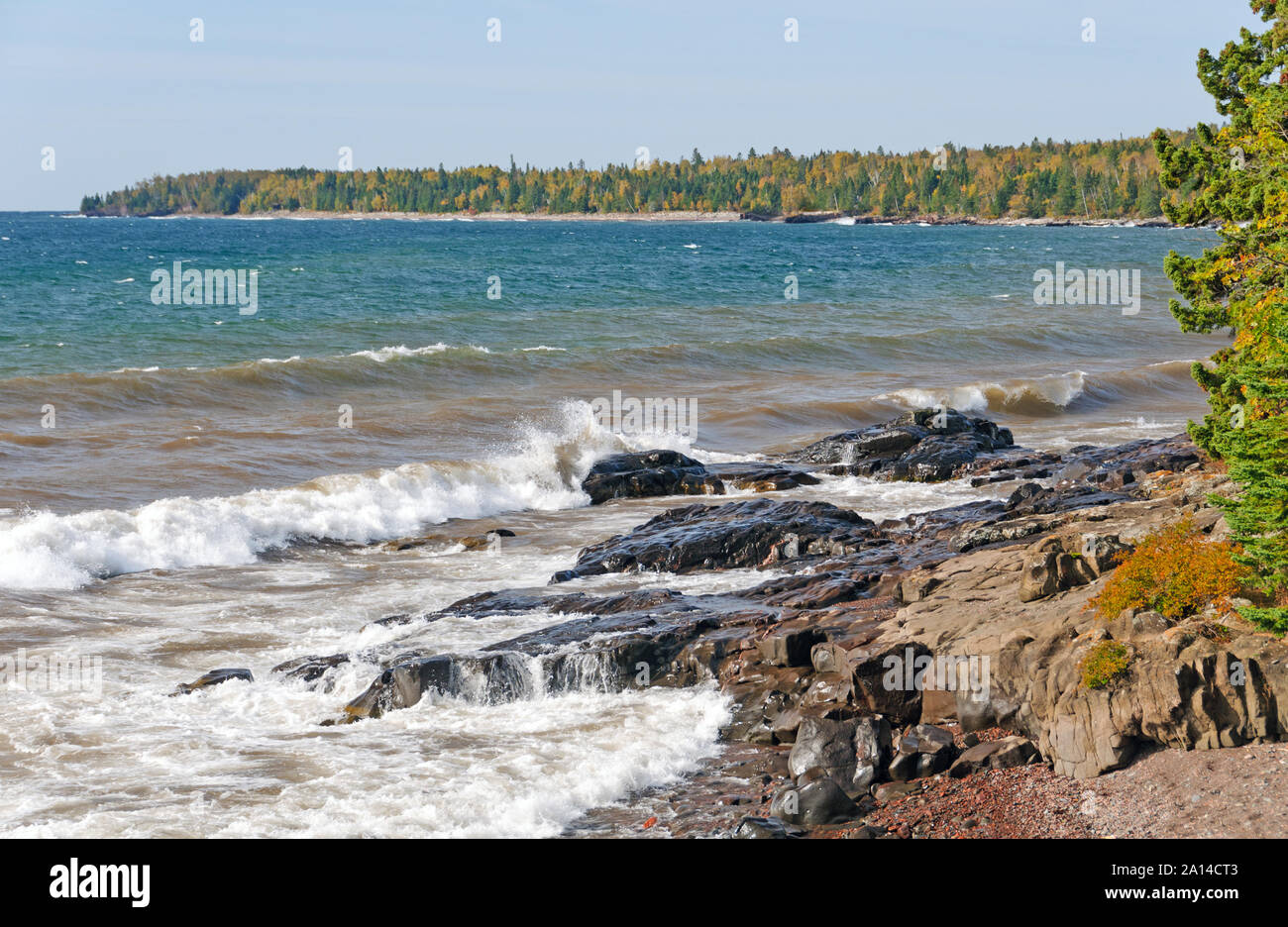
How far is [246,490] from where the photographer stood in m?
23.8

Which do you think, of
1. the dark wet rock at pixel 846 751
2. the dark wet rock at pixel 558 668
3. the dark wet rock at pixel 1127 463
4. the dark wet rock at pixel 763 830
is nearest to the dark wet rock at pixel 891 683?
the dark wet rock at pixel 846 751

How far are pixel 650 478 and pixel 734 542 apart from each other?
255 inches

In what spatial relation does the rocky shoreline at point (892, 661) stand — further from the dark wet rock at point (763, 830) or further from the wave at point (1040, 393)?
the wave at point (1040, 393)

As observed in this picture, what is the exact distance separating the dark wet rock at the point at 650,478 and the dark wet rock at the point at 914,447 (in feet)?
10.6

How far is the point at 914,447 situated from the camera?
85.1 ft

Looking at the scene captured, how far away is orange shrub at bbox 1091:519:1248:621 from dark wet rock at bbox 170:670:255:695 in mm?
9247

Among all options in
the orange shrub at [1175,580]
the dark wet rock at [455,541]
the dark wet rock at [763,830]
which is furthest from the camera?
the dark wet rock at [455,541]

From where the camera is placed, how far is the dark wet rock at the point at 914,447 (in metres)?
24.9

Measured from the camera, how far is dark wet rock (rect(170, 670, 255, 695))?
43.2ft

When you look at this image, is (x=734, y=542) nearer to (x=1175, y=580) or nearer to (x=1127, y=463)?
(x=1127, y=463)

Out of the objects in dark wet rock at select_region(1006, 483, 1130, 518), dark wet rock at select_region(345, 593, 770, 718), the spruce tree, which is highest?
the spruce tree

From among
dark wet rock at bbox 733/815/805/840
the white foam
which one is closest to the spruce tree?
dark wet rock at bbox 733/815/805/840

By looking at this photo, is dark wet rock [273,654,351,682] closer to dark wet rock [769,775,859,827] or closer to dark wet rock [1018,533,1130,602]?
dark wet rock [769,775,859,827]

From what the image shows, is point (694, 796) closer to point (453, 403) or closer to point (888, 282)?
point (453, 403)
